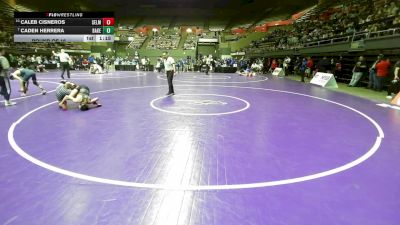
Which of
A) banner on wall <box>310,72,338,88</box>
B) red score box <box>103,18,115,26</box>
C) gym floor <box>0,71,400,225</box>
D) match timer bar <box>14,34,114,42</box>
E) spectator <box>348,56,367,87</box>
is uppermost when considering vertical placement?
red score box <box>103,18,115,26</box>

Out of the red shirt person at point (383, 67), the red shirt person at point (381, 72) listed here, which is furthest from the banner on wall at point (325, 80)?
the red shirt person at point (383, 67)

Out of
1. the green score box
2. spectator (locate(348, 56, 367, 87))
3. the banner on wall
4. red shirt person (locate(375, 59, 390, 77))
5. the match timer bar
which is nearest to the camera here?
the match timer bar

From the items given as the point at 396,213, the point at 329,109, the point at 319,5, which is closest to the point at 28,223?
the point at 396,213

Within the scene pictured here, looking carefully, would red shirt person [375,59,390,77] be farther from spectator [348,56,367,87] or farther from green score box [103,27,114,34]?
green score box [103,27,114,34]

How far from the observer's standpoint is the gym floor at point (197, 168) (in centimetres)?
→ 332

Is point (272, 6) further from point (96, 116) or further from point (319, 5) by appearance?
point (96, 116)

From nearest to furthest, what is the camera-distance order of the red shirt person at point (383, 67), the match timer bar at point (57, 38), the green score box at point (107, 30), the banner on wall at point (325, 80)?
the match timer bar at point (57, 38)
the red shirt person at point (383, 67)
the green score box at point (107, 30)
the banner on wall at point (325, 80)

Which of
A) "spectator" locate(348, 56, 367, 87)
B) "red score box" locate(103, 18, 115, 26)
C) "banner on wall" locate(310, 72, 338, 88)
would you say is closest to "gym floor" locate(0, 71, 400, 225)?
"red score box" locate(103, 18, 115, 26)

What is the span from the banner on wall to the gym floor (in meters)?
8.18

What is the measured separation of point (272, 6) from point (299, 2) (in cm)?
409

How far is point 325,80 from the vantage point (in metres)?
17.0
